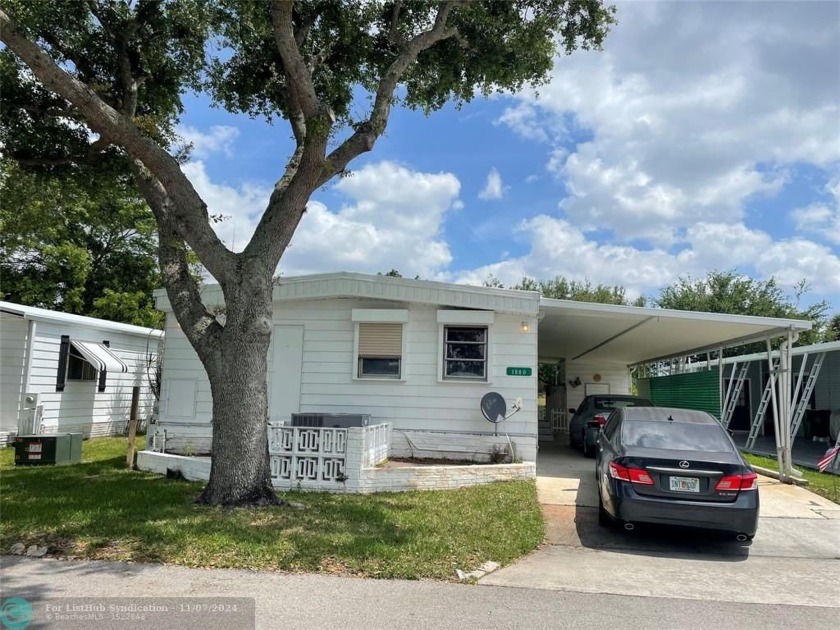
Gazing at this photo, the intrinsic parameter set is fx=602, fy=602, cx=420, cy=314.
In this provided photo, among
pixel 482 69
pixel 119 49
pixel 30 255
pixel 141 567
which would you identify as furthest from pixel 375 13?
pixel 30 255

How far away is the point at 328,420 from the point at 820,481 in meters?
8.46

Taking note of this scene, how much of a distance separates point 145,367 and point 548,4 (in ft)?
47.2

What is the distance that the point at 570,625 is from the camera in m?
4.16

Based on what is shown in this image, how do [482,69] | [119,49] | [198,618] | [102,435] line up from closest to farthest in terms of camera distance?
1. [198,618]
2. [119,49]
3. [482,69]
4. [102,435]

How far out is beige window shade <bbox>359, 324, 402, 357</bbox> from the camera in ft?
35.7

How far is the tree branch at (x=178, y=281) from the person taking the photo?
24.4 ft

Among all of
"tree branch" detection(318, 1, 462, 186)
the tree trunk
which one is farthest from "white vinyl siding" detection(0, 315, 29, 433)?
"tree branch" detection(318, 1, 462, 186)

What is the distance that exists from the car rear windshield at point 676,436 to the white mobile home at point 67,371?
12439 mm

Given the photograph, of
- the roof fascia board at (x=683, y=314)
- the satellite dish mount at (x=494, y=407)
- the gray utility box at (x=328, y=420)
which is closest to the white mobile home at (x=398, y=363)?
the satellite dish mount at (x=494, y=407)

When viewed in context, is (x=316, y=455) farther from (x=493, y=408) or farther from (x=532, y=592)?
(x=532, y=592)

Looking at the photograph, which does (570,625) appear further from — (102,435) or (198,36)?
(102,435)

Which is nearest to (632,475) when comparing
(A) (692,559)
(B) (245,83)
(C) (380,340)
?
(A) (692,559)

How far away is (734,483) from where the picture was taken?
6.18m

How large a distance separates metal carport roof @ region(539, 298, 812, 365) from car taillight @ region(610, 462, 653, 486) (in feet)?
13.4
